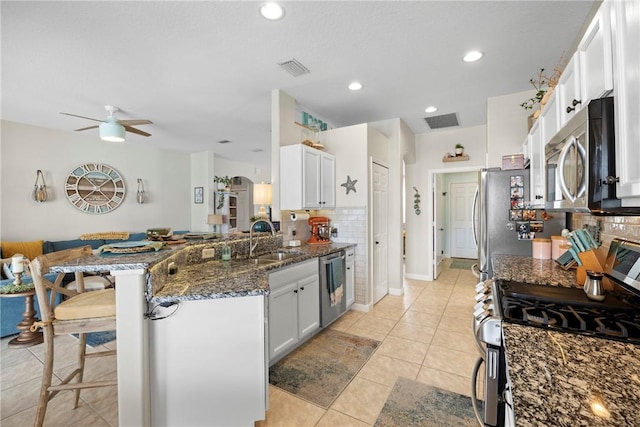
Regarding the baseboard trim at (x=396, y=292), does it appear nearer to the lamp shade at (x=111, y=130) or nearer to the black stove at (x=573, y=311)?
the black stove at (x=573, y=311)

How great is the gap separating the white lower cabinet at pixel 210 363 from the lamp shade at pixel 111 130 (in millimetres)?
2858

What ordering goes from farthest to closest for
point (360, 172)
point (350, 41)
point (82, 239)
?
point (82, 239) < point (360, 172) < point (350, 41)

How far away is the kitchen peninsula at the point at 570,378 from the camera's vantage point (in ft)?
2.00

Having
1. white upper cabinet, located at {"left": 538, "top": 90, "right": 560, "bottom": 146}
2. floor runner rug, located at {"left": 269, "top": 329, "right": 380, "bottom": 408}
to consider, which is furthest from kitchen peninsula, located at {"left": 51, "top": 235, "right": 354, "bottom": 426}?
white upper cabinet, located at {"left": 538, "top": 90, "right": 560, "bottom": 146}

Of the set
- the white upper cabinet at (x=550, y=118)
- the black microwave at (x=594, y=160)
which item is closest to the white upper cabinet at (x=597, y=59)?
the black microwave at (x=594, y=160)

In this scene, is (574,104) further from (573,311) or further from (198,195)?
(198,195)

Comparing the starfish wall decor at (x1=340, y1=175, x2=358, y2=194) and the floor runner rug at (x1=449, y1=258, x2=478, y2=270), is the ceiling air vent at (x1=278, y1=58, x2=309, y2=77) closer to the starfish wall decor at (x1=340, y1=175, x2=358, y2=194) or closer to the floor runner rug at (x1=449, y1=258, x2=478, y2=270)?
the starfish wall decor at (x1=340, y1=175, x2=358, y2=194)

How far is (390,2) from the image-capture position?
196 cm

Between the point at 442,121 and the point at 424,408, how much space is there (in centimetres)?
409

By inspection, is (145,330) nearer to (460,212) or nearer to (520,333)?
(520,333)

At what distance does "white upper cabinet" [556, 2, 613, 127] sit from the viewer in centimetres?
105

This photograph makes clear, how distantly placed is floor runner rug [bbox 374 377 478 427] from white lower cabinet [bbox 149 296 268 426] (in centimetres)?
87

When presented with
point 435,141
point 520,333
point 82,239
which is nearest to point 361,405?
point 520,333

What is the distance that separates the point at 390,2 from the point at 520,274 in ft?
6.75
